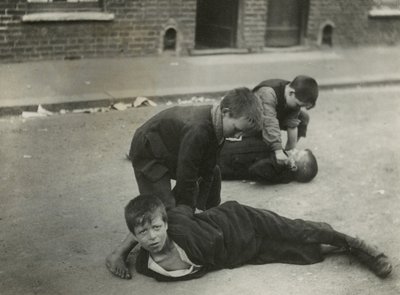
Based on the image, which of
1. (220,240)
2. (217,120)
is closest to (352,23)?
(217,120)

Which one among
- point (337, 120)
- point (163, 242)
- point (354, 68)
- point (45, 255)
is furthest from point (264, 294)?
point (354, 68)

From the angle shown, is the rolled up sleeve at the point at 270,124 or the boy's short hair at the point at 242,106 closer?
the boy's short hair at the point at 242,106

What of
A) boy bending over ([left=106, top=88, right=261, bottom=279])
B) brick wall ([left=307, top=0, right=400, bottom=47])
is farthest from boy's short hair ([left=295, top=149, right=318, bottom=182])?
brick wall ([left=307, top=0, right=400, bottom=47])

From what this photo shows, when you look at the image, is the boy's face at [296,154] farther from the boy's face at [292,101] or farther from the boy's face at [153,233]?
the boy's face at [153,233]

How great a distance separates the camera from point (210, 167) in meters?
4.39

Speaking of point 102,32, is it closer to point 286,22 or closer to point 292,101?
point 286,22

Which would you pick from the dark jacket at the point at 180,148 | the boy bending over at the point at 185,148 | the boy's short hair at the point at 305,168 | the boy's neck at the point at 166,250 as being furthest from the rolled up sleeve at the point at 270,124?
the boy's neck at the point at 166,250

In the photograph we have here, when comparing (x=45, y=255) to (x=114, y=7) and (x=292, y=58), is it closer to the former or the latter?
(x=114, y=7)

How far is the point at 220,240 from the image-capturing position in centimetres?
411

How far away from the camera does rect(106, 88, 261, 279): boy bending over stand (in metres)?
4.09

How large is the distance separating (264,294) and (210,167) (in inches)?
35.3

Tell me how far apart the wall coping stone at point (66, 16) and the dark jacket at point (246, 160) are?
14.5 ft

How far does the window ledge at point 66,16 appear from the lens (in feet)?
30.0

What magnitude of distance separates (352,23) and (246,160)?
7.14 meters
